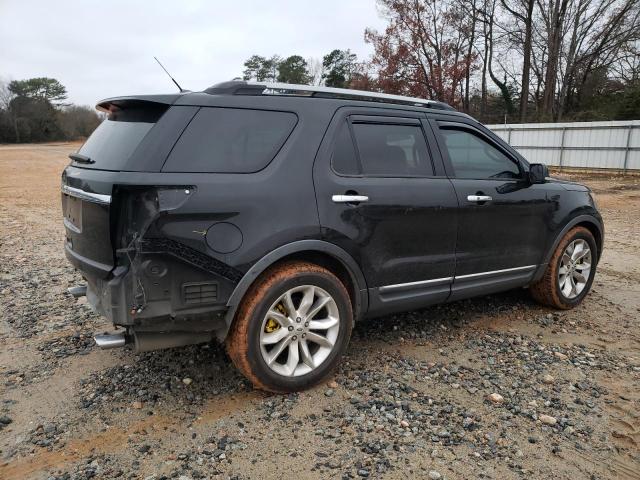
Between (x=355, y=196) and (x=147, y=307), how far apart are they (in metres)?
1.46

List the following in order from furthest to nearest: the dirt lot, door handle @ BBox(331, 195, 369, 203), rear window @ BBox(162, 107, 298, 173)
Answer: door handle @ BBox(331, 195, 369, 203)
rear window @ BBox(162, 107, 298, 173)
the dirt lot

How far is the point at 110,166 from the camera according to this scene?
2904 millimetres

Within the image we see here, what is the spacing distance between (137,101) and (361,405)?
2.28m

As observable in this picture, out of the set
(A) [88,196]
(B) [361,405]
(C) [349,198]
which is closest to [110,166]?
(A) [88,196]

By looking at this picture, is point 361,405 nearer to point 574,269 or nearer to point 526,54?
point 574,269

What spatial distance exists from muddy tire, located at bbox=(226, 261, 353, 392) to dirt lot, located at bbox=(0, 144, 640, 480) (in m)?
0.17

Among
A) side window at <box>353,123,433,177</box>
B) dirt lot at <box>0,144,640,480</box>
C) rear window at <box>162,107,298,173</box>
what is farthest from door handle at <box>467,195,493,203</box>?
rear window at <box>162,107,298,173</box>

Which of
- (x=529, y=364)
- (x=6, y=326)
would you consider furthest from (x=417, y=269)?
(x=6, y=326)

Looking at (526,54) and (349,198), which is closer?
(349,198)

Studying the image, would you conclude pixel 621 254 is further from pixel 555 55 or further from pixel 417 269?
pixel 555 55

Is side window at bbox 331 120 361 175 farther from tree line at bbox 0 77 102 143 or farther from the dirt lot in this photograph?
tree line at bbox 0 77 102 143

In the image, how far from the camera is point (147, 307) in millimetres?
2764

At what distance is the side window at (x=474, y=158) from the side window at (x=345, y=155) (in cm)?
94

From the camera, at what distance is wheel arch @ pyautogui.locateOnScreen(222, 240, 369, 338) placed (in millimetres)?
2926
